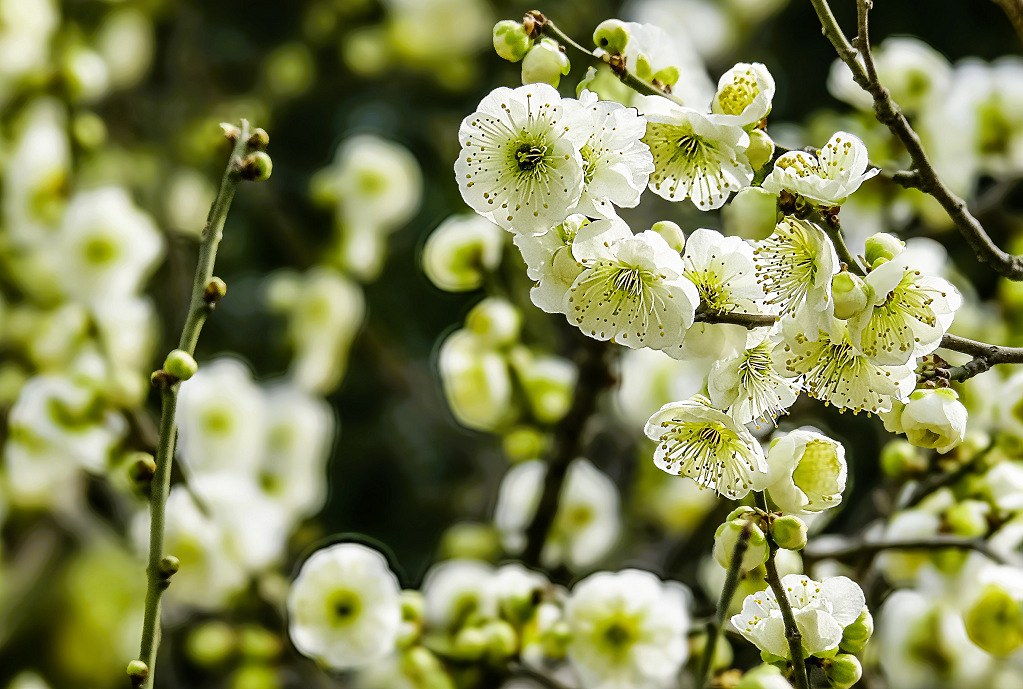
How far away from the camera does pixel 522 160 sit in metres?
0.41

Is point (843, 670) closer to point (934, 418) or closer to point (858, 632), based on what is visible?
point (858, 632)

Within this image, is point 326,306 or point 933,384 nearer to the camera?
point 933,384

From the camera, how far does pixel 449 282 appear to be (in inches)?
30.5

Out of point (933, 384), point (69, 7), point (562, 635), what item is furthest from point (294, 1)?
point (933, 384)

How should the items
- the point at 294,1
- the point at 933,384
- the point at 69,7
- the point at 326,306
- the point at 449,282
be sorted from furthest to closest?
the point at 294,1, the point at 69,7, the point at 326,306, the point at 449,282, the point at 933,384

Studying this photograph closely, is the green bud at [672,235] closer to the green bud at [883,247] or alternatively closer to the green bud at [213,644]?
the green bud at [883,247]

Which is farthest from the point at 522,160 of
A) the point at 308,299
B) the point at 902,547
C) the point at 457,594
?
the point at 308,299

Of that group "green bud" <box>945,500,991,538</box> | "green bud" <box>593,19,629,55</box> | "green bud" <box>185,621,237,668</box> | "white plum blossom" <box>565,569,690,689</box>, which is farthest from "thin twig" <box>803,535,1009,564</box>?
"green bud" <box>185,621,237,668</box>

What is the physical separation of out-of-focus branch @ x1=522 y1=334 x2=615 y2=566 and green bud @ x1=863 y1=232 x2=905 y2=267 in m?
0.29

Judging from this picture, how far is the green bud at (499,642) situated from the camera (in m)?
0.63

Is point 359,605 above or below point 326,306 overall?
below

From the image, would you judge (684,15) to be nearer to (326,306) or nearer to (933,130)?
(933,130)

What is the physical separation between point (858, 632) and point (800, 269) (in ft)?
0.55

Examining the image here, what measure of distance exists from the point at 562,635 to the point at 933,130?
0.60 m
